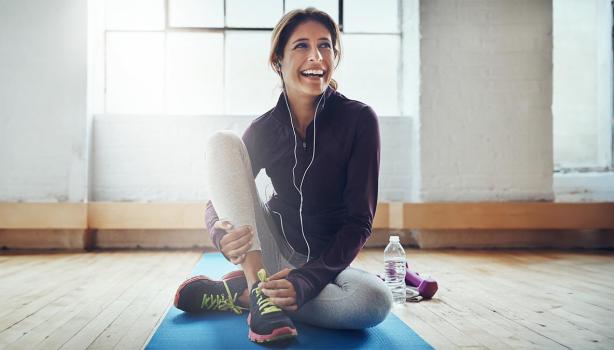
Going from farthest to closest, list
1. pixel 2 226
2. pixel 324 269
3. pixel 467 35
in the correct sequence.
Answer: pixel 467 35, pixel 2 226, pixel 324 269

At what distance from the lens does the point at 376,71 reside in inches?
160

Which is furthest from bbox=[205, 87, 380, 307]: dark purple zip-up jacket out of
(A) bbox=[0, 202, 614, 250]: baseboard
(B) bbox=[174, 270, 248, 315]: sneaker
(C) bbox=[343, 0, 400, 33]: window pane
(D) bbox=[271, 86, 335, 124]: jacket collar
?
(C) bbox=[343, 0, 400, 33]: window pane

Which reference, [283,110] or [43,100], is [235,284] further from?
[43,100]

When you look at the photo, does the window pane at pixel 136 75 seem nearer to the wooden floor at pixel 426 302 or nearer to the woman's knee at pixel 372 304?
the wooden floor at pixel 426 302

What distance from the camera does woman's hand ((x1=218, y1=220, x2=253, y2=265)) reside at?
4.80 ft

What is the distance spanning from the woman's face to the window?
90.3 inches

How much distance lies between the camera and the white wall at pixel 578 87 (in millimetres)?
4180

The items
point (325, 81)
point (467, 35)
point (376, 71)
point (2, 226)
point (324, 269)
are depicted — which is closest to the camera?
point (324, 269)

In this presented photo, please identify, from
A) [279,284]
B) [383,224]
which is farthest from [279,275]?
[383,224]

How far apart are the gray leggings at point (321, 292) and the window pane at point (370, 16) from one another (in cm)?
272

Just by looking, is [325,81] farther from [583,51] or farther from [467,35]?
[583,51]

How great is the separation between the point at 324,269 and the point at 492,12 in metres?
3.00

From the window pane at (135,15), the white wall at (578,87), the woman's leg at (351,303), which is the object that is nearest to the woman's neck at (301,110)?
the woman's leg at (351,303)

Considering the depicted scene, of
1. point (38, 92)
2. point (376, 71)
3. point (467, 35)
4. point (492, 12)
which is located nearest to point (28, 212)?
point (38, 92)
